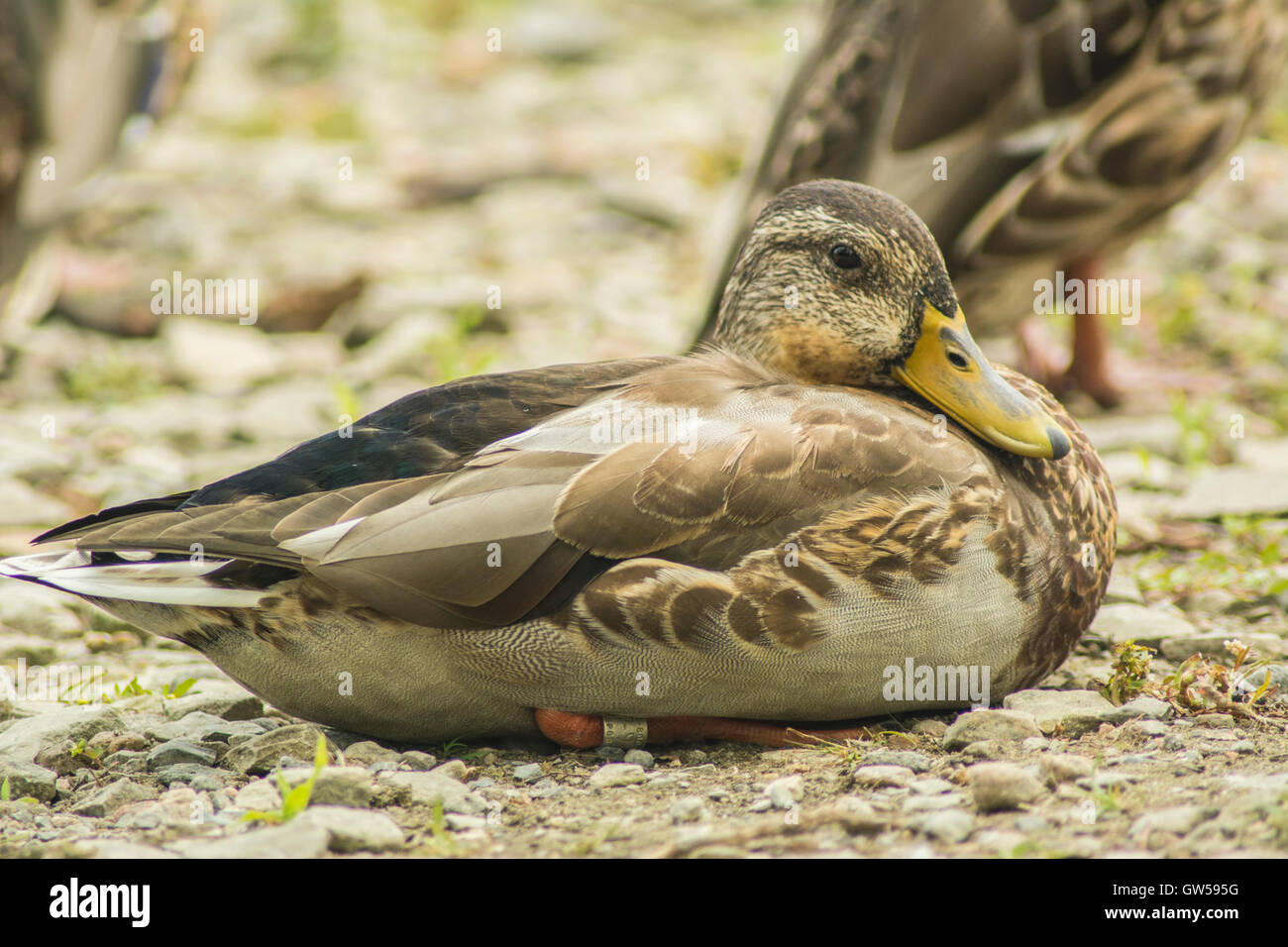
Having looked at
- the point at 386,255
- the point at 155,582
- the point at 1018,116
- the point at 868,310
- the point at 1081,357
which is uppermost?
the point at 386,255

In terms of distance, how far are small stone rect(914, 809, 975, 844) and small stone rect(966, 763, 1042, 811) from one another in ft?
0.24

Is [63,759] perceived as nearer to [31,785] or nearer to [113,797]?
[31,785]

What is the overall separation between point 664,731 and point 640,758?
0.28 ft

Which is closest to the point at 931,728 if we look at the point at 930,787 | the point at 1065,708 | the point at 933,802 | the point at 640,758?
the point at 1065,708

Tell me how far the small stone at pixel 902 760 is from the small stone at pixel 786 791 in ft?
0.20

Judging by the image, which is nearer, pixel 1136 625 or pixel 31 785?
pixel 31 785

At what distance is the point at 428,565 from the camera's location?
325cm

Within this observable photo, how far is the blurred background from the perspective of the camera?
19.1 feet

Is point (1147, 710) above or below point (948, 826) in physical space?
above

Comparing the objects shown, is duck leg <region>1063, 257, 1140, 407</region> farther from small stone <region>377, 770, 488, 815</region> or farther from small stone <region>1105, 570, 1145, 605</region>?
small stone <region>377, 770, 488, 815</region>

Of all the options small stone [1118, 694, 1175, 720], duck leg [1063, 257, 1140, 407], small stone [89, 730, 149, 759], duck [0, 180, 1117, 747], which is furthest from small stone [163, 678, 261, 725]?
duck leg [1063, 257, 1140, 407]

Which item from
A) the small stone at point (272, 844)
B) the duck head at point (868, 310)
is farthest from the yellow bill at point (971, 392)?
the small stone at point (272, 844)

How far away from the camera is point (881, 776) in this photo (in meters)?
3.17
